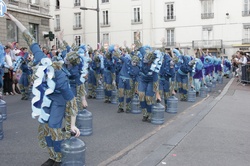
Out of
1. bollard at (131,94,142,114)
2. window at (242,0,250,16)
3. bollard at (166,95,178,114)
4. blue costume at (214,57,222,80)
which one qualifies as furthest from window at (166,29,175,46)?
bollard at (131,94,142,114)

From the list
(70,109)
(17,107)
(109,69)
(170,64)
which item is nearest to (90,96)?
(109,69)

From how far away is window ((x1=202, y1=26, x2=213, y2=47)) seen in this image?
143 ft

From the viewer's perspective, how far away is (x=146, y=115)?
29.1 feet

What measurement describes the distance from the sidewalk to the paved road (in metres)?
0.14

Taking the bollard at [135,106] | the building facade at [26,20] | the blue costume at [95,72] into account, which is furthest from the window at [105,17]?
the bollard at [135,106]

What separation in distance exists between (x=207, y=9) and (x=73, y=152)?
42.0 metres

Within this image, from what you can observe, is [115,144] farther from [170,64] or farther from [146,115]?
[170,64]

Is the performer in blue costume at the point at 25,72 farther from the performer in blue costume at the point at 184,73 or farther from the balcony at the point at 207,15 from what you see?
the balcony at the point at 207,15

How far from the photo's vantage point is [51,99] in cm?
482

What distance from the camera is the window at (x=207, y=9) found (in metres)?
43.5

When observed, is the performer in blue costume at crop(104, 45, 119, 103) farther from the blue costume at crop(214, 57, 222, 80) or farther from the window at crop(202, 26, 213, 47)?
the window at crop(202, 26, 213, 47)

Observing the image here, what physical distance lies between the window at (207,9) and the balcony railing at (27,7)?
71.5 ft

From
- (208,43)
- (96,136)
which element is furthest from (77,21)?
(96,136)

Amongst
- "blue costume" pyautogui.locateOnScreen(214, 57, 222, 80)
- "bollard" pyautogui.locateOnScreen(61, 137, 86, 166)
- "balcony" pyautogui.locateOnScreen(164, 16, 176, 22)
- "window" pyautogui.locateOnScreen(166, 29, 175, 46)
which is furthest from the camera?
"window" pyautogui.locateOnScreen(166, 29, 175, 46)
